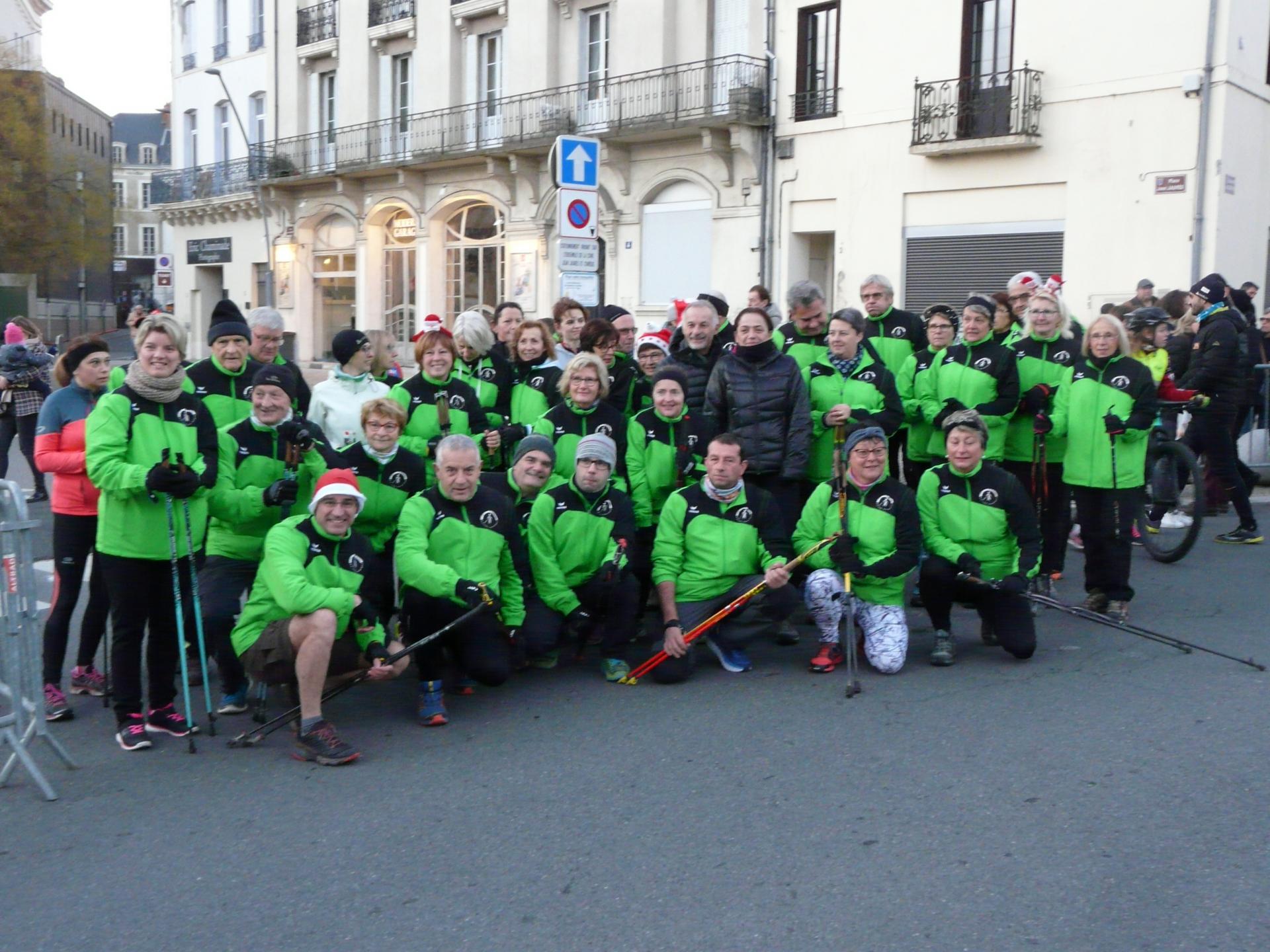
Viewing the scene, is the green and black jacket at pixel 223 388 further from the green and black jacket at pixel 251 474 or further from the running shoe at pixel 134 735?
the running shoe at pixel 134 735

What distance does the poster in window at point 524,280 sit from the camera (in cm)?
2827

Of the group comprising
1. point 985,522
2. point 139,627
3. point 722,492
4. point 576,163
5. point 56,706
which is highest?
point 576,163

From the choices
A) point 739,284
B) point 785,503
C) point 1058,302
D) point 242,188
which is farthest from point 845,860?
point 242,188

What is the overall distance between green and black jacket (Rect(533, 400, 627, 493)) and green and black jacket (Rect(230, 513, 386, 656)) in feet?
5.64

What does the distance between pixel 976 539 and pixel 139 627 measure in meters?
4.32

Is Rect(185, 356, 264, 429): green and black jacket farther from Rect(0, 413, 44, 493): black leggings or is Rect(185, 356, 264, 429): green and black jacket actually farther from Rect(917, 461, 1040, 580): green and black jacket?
Rect(0, 413, 44, 493): black leggings

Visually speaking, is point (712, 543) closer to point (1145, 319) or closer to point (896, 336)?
point (896, 336)

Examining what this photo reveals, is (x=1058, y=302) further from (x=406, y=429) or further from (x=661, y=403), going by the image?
(x=406, y=429)

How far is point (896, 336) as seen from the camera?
8844 millimetres

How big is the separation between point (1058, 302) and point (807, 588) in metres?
2.78

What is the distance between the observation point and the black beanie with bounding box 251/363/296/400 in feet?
20.7

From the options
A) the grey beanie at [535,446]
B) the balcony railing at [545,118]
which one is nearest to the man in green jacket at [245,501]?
the grey beanie at [535,446]

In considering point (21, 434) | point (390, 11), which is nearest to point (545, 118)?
point (390, 11)

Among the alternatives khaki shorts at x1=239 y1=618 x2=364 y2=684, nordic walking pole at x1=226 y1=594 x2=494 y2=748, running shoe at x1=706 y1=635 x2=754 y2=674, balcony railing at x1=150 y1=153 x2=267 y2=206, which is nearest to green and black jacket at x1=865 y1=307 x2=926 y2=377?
running shoe at x1=706 y1=635 x2=754 y2=674
